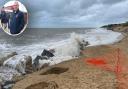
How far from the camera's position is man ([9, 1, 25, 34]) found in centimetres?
626

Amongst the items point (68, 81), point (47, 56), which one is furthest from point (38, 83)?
point (47, 56)

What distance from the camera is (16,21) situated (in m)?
6.33

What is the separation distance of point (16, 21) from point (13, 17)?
0.11 m

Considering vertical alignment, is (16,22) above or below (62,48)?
above

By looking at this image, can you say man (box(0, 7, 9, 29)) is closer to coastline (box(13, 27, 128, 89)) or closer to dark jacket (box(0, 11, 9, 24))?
dark jacket (box(0, 11, 9, 24))

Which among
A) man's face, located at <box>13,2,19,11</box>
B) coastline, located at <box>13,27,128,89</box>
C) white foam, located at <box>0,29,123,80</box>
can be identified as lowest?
white foam, located at <box>0,29,123,80</box>

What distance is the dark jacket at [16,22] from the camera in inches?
247

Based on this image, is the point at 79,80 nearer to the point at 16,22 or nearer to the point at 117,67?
the point at 117,67

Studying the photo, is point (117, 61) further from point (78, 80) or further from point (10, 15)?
point (10, 15)

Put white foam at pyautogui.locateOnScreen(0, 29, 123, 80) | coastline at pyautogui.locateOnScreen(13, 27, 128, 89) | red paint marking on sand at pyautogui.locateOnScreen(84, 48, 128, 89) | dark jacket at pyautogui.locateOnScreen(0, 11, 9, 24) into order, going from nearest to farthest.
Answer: dark jacket at pyautogui.locateOnScreen(0, 11, 9, 24) < coastline at pyautogui.locateOnScreen(13, 27, 128, 89) < red paint marking on sand at pyautogui.locateOnScreen(84, 48, 128, 89) < white foam at pyautogui.locateOnScreen(0, 29, 123, 80)

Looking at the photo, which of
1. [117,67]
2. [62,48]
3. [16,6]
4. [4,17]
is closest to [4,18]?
[4,17]

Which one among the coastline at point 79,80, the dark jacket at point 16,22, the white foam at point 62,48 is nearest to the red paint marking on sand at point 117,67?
the coastline at point 79,80

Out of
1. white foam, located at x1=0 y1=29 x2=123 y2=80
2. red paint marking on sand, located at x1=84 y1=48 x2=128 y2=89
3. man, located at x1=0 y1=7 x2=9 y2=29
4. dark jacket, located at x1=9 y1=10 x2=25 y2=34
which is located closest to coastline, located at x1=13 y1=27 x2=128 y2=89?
red paint marking on sand, located at x1=84 y1=48 x2=128 y2=89

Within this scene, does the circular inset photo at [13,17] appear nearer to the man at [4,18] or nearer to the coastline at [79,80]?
the man at [4,18]
